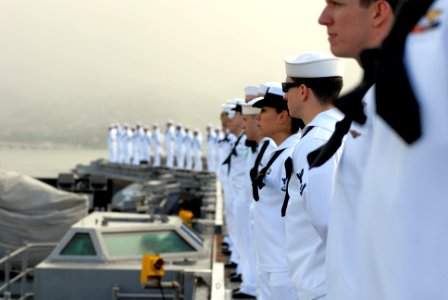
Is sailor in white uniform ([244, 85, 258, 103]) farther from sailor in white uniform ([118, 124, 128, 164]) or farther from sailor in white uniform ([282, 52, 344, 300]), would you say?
sailor in white uniform ([118, 124, 128, 164])

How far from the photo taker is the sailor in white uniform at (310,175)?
8.18 feet

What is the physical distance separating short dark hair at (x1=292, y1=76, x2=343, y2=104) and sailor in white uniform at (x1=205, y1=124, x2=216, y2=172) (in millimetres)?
22401

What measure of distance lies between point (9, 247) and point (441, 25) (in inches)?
372

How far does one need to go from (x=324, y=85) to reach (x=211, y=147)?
23188 millimetres

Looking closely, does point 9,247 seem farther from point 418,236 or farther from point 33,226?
point 418,236

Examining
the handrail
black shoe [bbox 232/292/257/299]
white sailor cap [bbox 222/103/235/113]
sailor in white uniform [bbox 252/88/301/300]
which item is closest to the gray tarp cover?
the handrail

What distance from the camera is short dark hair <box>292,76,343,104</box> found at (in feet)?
9.78

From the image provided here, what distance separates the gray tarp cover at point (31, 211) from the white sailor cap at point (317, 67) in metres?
7.56

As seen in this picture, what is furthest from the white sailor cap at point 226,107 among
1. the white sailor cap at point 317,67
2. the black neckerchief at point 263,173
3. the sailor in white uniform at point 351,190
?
the sailor in white uniform at point 351,190

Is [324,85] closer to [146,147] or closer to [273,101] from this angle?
[273,101]

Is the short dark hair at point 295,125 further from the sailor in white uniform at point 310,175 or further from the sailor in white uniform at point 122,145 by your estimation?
the sailor in white uniform at point 122,145

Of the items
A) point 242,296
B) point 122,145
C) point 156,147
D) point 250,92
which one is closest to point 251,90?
point 250,92

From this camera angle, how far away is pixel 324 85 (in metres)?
3.02

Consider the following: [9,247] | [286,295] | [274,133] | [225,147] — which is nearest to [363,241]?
[286,295]
